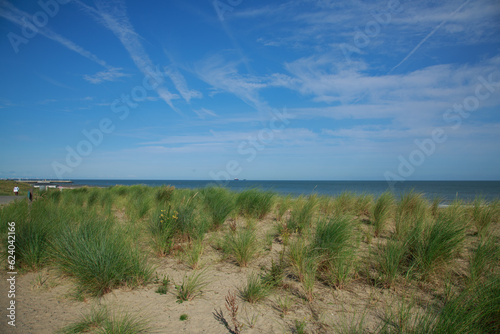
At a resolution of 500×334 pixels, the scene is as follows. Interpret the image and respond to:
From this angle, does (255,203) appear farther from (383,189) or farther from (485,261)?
(383,189)

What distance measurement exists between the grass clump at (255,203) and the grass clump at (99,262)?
156 inches

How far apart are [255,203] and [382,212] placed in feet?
10.9

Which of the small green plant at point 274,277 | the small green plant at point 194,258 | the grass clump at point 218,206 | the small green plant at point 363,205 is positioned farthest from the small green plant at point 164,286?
the small green plant at point 363,205

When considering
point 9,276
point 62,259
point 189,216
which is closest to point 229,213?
point 189,216

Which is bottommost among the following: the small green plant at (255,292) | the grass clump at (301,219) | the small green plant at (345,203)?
the small green plant at (255,292)

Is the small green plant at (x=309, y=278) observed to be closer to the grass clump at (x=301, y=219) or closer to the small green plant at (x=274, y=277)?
the small green plant at (x=274, y=277)

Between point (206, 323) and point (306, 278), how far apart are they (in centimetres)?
132

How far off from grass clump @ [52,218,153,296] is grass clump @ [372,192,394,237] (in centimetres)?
492

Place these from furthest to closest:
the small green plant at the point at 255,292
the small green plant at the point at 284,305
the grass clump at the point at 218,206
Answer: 1. the grass clump at the point at 218,206
2. the small green plant at the point at 255,292
3. the small green plant at the point at 284,305

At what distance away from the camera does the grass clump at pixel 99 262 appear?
3.36 m

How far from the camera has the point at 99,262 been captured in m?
3.39

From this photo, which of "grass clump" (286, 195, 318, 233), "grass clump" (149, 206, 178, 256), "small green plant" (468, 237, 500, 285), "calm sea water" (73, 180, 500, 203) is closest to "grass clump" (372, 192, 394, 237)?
"calm sea water" (73, 180, 500, 203)

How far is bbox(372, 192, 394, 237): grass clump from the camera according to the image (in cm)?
600

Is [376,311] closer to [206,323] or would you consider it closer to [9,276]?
[206,323]
